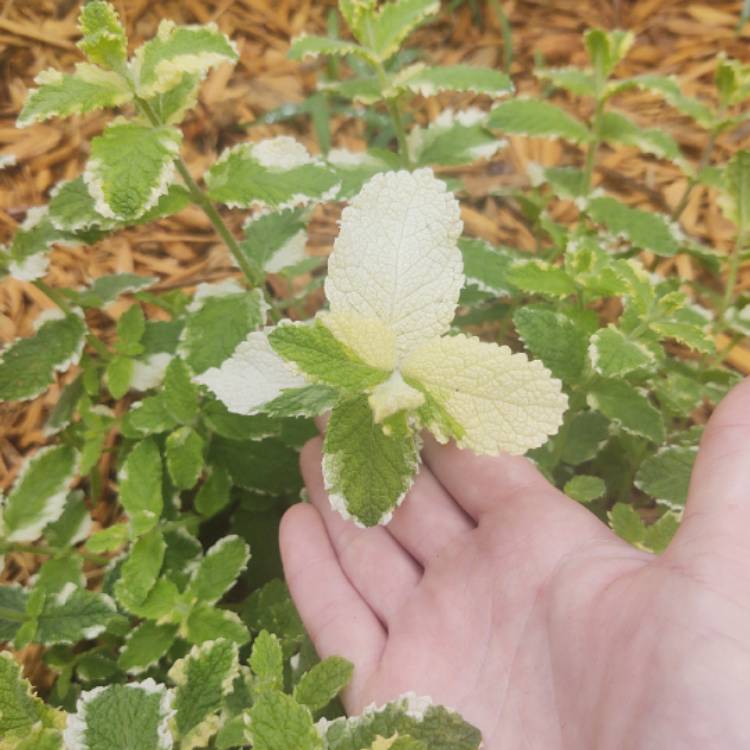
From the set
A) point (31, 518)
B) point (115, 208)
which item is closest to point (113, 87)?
point (115, 208)

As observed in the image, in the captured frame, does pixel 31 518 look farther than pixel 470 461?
Yes

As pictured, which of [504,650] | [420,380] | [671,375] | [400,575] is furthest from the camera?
[671,375]

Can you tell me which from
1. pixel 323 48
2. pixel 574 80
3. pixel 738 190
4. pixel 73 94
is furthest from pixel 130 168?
pixel 738 190

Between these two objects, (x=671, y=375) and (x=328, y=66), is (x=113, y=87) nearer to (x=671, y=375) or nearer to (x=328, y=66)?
(x=671, y=375)

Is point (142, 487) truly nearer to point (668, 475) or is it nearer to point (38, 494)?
point (38, 494)

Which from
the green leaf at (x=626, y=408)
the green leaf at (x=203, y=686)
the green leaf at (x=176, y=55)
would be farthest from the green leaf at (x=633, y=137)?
the green leaf at (x=203, y=686)

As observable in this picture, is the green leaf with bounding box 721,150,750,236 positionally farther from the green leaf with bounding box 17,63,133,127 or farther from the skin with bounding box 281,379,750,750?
the green leaf with bounding box 17,63,133,127

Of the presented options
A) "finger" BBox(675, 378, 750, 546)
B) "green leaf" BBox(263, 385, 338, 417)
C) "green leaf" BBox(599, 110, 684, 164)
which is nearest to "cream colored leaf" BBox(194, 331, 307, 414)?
"green leaf" BBox(263, 385, 338, 417)
